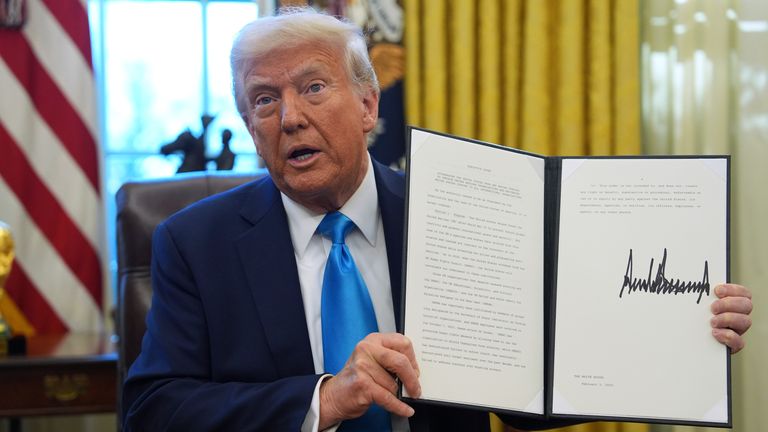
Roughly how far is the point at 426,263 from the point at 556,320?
264mm

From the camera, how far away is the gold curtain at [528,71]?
3.13 meters

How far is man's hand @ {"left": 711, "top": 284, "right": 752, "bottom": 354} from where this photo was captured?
1.57 m

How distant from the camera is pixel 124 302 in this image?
2.17 metres

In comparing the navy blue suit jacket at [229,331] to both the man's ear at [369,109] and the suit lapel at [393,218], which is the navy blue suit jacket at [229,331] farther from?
the man's ear at [369,109]

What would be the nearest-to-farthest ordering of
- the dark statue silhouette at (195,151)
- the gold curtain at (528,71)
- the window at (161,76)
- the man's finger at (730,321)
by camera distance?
the man's finger at (730,321)
the dark statue silhouette at (195,151)
the gold curtain at (528,71)
the window at (161,76)

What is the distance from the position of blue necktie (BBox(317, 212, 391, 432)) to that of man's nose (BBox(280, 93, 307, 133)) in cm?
25

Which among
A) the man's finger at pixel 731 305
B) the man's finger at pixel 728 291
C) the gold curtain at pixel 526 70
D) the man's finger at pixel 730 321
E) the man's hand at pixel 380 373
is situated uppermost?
the gold curtain at pixel 526 70

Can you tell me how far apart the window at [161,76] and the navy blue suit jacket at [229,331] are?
5.51 ft

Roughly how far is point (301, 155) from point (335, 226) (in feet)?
0.55

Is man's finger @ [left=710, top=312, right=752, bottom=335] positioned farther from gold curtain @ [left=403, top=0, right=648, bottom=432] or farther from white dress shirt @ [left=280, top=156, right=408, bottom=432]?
gold curtain @ [left=403, top=0, right=648, bottom=432]

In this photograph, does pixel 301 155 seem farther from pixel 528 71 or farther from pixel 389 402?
pixel 528 71

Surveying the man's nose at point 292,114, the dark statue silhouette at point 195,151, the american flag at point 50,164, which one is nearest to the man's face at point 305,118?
the man's nose at point 292,114
